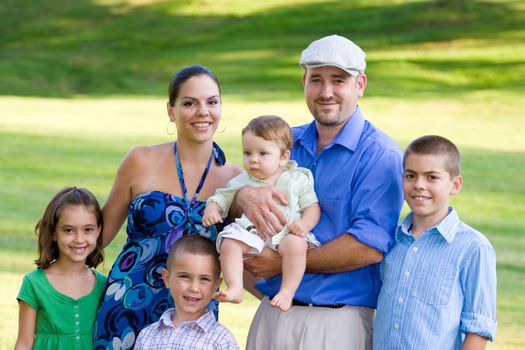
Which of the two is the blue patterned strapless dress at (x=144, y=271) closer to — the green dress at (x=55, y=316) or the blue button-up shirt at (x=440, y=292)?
the green dress at (x=55, y=316)

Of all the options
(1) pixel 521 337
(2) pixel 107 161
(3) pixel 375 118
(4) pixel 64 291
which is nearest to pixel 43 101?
(3) pixel 375 118

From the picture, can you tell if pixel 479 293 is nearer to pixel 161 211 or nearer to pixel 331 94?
pixel 331 94

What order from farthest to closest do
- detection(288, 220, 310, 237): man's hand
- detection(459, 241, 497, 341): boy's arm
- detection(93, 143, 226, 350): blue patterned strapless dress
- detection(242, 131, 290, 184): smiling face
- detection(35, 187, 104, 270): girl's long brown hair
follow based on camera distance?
detection(35, 187, 104, 270): girl's long brown hair
detection(93, 143, 226, 350): blue patterned strapless dress
detection(242, 131, 290, 184): smiling face
detection(288, 220, 310, 237): man's hand
detection(459, 241, 497, 341): boy's arm

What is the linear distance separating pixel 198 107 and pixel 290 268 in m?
0.93

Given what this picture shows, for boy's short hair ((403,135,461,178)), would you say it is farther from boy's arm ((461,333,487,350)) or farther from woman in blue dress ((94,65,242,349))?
woman in blue dress ((94,65,242,349))

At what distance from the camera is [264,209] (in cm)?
467

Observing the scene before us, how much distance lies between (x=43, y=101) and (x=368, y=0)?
2267 cm

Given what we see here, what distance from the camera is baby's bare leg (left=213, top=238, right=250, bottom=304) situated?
4.61 meters

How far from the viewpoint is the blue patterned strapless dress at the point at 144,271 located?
508 cm

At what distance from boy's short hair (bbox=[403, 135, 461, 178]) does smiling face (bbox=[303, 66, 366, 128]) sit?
33cm

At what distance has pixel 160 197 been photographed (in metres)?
5.10

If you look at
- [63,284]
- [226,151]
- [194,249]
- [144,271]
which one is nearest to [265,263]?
Result: [194,249]

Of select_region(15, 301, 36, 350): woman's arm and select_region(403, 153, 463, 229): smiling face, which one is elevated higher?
select_region(403, 153, 463, 229): smiling face

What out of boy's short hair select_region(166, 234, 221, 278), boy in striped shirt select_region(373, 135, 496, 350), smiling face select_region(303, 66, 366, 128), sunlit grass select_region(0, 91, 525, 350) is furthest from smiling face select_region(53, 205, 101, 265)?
sunlit grass select_region(0, 91, 525, 350)
